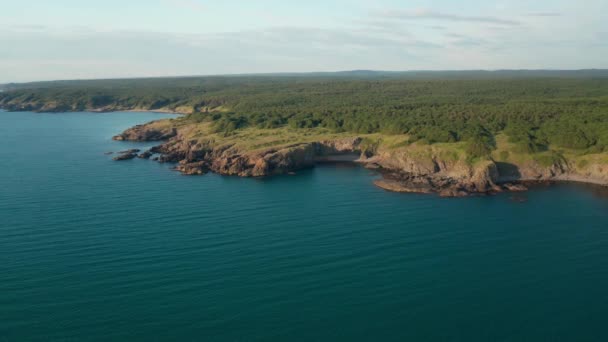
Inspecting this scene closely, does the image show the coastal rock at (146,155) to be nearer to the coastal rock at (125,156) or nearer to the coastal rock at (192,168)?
the coastal rock at (125,156)

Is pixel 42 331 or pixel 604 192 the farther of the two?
pixel 604 192

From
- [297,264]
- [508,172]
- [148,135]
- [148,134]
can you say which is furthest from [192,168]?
[508,172]

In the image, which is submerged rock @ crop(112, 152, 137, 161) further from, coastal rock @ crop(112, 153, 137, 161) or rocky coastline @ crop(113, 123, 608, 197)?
rocky coastline @ crop(113, 123, 608, 197)

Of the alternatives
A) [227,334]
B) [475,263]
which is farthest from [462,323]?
[227,334]

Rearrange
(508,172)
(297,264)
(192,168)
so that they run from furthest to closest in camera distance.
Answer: (192,168) → (508,172) → (297,264)

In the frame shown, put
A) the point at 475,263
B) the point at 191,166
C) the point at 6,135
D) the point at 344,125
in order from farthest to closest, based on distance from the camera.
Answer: the point at 6,135 < the point at 344,125 < the point at 191,166 < the point at 475,263

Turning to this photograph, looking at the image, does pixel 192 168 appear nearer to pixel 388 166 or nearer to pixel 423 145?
pixel 388 166

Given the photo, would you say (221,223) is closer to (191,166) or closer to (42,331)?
(42,331)
